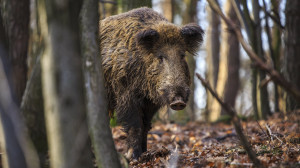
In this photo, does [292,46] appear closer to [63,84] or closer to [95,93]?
[95,93]

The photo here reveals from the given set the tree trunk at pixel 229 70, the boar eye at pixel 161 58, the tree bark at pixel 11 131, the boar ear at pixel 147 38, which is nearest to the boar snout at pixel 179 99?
the boar eye at pixel 161 58

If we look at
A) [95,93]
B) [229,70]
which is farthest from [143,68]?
[229,70]

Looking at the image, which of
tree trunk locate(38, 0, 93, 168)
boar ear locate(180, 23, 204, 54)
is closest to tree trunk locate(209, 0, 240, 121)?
boar ear locate(180, 23, 204, 54)

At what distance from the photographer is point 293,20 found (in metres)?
7.00

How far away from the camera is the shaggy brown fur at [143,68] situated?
228 inches

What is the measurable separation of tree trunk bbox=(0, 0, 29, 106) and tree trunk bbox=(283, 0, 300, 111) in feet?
15.6

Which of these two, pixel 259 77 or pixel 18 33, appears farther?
pixel 259 77

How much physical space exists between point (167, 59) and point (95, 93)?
8.67 ft

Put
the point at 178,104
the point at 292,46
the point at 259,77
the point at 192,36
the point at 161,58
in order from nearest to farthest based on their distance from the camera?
the point at 178,104
the point at 161,58
the point at 192,36
the point at 292,46
the point at 259,77

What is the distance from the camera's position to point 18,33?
672 centimetres

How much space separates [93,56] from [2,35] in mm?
1136

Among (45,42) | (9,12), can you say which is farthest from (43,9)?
(9,12)

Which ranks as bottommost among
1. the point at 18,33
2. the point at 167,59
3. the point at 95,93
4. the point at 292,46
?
the point at 95,93

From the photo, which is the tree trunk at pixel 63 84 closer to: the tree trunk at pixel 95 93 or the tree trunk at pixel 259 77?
the tree trunk at pixel 95 93
